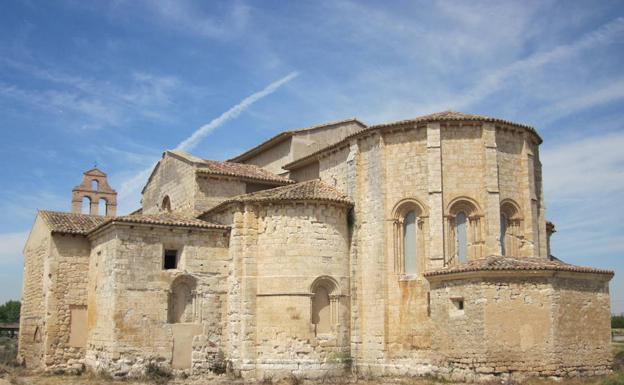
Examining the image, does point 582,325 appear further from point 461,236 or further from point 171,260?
point 171,260

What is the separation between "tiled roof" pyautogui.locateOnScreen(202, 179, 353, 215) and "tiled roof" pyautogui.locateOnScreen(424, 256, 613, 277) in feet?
12.7

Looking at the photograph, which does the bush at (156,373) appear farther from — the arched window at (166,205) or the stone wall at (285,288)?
the arched window at (166,205)

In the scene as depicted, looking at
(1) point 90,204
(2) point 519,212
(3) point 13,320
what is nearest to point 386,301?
(2) point 519,212

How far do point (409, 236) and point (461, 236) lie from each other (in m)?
1.53

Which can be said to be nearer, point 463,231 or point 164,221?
point 463,231

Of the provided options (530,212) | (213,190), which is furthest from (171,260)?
(530,212)

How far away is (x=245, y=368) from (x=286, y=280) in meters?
2.76

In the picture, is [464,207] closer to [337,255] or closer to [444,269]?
[444,269]

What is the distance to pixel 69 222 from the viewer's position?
22984 millimetres

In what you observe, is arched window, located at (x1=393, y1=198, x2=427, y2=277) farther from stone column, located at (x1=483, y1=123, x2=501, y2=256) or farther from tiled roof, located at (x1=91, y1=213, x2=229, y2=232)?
tiled roof, located at (x1=91, y1=213, x2=229, y2=232)

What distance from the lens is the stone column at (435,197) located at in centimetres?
1898

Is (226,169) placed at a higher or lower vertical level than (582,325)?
higher

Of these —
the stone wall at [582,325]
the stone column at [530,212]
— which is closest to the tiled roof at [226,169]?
the stone column at [530,212]

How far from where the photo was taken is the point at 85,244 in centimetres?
2228
